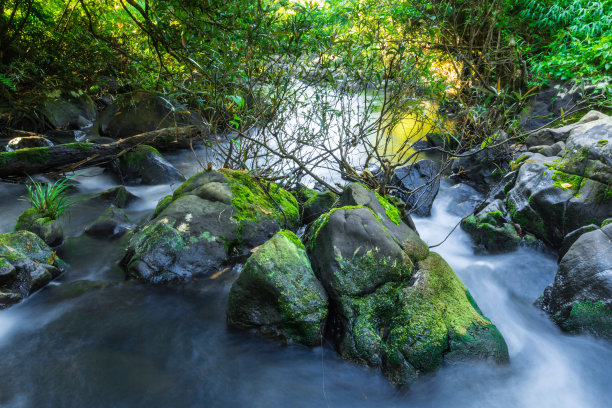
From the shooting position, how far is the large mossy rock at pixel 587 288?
332 centimetres

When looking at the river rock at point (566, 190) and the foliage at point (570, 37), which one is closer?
the river rock at point (566, 190)

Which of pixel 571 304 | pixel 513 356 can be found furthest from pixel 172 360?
pixel 571 304

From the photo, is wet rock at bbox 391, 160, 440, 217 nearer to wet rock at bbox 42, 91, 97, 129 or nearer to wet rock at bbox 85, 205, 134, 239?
wet rock at bbox 85, 205, 134, 239

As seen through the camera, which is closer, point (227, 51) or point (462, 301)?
point (462, 301)

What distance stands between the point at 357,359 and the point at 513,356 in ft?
5.22

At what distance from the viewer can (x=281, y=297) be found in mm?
3094

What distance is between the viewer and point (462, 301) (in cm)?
329

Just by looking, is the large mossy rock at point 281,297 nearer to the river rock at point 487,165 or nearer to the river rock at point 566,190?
the river rock at point 566,190

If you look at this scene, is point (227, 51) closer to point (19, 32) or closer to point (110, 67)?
point (19, 32)

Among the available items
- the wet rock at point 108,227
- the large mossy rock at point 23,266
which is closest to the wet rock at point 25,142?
the wet rock at point 108,227

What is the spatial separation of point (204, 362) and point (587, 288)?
148 inches

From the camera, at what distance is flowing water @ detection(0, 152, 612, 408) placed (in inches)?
111

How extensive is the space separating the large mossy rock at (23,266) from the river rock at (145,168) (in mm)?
3092

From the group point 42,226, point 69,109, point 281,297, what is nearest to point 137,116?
point 69,109
